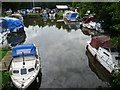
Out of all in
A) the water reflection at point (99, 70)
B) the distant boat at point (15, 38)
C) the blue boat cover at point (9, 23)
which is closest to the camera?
the water reflection at point (99, 70)

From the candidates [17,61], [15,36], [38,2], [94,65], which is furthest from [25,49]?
[38,2]

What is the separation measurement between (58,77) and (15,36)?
17644 mm

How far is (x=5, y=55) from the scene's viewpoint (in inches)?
672

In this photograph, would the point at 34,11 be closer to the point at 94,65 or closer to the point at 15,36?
the point at 15,36

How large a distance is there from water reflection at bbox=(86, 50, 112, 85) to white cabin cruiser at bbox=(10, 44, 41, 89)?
610 centimetres

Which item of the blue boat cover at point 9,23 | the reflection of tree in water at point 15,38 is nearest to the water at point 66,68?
the reflection of tree in water at point 15,38

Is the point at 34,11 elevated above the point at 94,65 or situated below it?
above

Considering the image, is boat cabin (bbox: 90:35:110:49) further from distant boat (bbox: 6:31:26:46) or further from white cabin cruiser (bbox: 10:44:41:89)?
distant boat (bbox: 6:31:26:46)

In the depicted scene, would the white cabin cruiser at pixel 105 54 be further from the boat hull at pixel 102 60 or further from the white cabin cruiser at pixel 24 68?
the white cabin cruiser at pixel 24 68

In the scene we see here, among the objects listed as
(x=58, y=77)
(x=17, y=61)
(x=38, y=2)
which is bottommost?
(x=58, y=77)

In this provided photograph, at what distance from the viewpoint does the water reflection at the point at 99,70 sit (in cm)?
1334

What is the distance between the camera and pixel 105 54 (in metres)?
14.6

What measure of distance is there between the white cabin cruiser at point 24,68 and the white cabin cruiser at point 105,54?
6.80 metres

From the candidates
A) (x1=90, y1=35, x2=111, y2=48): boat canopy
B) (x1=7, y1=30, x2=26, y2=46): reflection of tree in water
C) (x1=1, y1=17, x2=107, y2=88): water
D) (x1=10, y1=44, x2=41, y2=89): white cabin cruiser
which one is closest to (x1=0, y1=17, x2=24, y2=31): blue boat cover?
(x1=7, y1=30, x2=26, y2=46): reflection of tree in water
